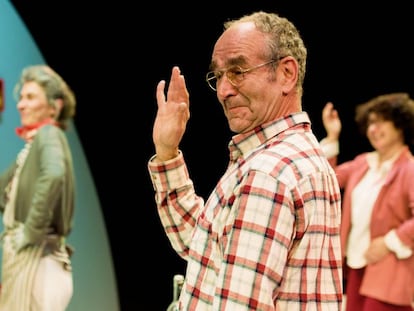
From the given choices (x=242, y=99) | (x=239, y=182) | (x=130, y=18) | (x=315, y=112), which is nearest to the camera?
(x=239, y=182)

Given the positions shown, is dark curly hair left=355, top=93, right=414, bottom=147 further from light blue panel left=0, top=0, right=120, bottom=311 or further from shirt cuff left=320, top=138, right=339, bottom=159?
light blue panel left=0, top=0, right=120, bottom=311

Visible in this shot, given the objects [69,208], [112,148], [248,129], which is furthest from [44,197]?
[248,129]

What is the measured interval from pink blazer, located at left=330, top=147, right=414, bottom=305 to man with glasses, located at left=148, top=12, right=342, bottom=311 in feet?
6.98

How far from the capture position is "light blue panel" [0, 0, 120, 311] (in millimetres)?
3877

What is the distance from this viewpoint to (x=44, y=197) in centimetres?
306

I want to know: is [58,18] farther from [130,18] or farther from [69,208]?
[69,208]

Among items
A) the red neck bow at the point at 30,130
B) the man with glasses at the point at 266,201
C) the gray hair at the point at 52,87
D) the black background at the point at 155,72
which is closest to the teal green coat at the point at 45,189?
the red neck bow at the point at 30,130

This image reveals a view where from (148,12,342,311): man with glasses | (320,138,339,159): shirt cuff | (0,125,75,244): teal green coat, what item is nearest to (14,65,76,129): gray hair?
(0,125,75,244): teal green coat

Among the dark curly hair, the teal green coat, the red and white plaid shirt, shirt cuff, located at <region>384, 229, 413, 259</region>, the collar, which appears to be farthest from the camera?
the dark curly hair

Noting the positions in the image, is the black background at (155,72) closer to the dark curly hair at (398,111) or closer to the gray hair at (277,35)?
the dark curly hair at (398,111)

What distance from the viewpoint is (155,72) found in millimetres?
4047

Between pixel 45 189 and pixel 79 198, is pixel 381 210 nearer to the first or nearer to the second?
pixel 45 189

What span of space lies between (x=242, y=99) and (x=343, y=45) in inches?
112

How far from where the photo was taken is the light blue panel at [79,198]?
3.88 m
